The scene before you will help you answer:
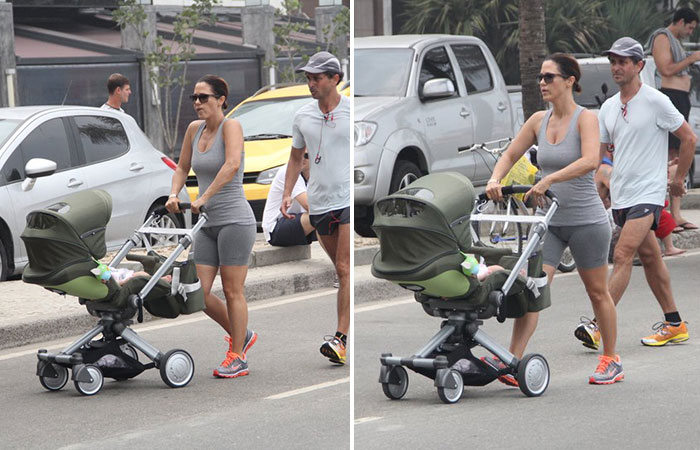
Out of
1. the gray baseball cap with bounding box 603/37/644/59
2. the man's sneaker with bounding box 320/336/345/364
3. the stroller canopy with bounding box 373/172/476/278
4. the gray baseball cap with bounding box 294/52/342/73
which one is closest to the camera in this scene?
the gray baseball cap with bounding box 294/52/342/73

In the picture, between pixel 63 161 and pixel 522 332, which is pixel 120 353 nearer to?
pixel 63 161

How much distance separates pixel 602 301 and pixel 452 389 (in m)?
0.87

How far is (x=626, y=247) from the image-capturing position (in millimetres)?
6340

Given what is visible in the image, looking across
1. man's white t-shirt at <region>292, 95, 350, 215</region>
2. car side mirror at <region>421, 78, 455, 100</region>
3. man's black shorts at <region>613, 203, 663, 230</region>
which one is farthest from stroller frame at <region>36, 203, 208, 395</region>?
man's black shorts at <region>613, 203, 663, 230</region>

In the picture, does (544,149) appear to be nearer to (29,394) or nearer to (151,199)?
(151,199)

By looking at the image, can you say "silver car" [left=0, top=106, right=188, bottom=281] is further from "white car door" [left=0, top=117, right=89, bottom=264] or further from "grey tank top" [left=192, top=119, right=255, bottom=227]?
"grey tank top" [left=192, top=119, right=255, bottom=227]

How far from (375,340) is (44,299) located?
5.47 ft

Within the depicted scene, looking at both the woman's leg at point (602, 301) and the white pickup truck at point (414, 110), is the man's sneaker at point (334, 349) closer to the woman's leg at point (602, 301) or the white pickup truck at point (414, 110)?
the white pickup truck at point (414, 110)

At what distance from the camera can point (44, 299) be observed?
6.02 metres

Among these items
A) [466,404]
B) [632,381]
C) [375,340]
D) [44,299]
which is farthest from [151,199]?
[632,381]

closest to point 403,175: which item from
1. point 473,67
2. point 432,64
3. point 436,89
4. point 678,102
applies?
point 436,89

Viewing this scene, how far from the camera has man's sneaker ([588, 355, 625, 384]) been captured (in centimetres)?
572

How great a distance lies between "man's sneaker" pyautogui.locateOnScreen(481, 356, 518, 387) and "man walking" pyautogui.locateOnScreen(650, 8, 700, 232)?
132 inches

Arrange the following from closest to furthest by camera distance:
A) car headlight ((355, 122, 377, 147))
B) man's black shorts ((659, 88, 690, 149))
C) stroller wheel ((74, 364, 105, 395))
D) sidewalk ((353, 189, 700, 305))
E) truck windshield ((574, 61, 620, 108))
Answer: car headlight ((355, 122, 377, 147)) → sidewalk ((353, 189, 700, 305)) → stroller wheel ((74, 364, 105, 395)) → truck windshield ((574, 61, 620, 108)) → man's black shorts ((659, 88, 690, 149))
